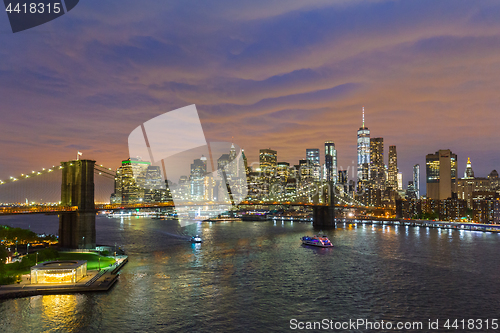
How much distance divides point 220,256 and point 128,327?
23666 mm

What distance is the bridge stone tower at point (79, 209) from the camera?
146 feet

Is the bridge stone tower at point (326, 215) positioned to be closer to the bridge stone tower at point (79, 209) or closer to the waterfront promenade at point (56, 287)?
the bridge stone tower at point (79, 209)

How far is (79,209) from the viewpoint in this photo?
4484 cm

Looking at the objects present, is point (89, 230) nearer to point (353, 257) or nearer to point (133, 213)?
point (353, 257)

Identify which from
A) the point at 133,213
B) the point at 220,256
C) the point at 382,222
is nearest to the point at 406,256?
the point at 220,256

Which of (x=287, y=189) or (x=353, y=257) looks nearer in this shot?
(x=353, y=257)

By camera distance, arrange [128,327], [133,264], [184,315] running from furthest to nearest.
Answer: [133,264] < [184,315] < [128,327]

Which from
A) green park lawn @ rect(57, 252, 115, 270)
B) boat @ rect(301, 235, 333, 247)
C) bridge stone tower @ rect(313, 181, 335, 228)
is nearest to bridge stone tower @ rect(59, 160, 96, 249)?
green park lawn @ rect(57, 252, 115, 270)

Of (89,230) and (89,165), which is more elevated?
(89,165)

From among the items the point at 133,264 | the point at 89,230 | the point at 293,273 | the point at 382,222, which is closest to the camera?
the point at 293,273

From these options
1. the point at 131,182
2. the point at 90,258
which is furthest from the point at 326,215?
the point at 90,258

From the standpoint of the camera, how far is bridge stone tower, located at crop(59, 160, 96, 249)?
44.4 meters

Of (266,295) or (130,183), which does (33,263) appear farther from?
(130,183)

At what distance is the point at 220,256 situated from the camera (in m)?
44.8
